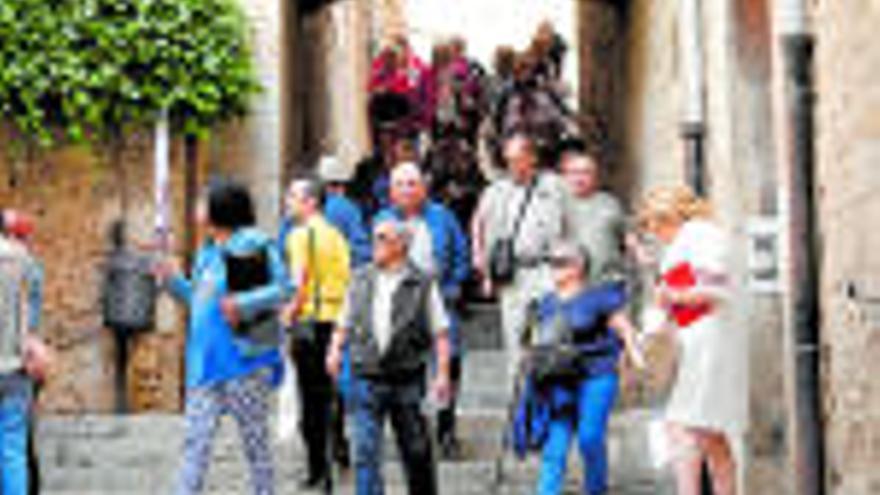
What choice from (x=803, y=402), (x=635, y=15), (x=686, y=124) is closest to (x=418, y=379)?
(x=803, y=402)

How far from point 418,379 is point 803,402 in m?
1.66

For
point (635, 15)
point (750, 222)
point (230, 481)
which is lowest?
point (230, 481)

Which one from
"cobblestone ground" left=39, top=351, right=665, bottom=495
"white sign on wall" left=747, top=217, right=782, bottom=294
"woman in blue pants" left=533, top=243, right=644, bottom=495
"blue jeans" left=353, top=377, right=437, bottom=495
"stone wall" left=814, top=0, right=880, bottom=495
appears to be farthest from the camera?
"cobblestone ground" left=39, top=351, right=665, bottom=495

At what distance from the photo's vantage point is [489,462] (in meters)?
10.2

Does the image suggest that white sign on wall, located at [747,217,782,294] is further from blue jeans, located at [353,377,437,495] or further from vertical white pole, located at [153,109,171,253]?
vertical white pole, located at [153,109,171,253]

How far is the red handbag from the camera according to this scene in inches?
310

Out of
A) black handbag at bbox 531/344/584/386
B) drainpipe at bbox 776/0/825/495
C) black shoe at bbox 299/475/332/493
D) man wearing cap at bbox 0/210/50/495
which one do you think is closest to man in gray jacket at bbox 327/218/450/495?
black handbag at bbox 531/344/584/386

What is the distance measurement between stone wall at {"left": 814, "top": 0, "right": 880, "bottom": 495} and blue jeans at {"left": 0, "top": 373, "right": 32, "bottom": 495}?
3.50 meters

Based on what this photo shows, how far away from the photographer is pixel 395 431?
8438 mm

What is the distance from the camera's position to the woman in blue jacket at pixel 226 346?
8000 millimetres

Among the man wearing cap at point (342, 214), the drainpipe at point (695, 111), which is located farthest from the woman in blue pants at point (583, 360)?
the drainpipe at point (695, 111)

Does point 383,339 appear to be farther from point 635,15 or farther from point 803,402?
point 635,15

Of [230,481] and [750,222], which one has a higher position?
[750,222]

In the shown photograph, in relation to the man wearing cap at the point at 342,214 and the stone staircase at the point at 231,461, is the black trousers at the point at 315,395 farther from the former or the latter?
the man wearing cap at the point at 342,214
